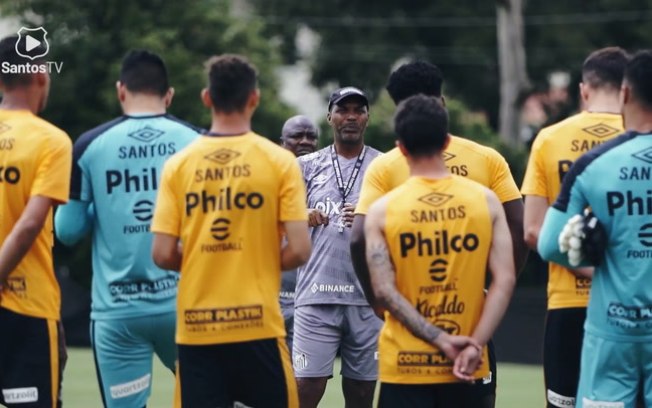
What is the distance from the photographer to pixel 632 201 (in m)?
7.38

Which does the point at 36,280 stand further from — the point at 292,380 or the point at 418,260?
the point at 418,260

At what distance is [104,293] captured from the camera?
829 centimetres

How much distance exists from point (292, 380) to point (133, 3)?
1973 centimetres

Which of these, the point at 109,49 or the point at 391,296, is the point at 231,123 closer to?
the point at 391,296

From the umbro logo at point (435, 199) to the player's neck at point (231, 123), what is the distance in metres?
1.01

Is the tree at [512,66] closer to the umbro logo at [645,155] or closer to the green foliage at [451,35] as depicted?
the green foliage at [451,35]

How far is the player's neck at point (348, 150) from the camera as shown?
10.5 m

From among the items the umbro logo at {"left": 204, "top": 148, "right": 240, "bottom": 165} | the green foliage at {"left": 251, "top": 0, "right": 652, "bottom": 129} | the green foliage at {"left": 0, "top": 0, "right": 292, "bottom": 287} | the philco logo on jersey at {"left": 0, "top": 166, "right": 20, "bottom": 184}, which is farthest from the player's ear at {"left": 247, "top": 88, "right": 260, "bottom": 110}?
the green foliage at {"left": 251, "top": 0, "right": 652, "bottom": 129}

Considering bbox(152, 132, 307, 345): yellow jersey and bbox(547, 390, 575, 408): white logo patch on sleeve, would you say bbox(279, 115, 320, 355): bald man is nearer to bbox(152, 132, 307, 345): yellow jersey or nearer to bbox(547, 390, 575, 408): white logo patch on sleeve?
bbox(547, 390, 575, 408): white logo patch on sleeve

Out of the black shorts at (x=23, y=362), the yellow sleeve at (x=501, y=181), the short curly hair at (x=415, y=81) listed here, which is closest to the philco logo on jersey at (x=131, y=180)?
the black shorts at (x=23, y=362)

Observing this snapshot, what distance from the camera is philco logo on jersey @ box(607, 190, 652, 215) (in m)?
7.38

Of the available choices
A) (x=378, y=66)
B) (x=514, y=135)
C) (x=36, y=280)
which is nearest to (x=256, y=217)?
(x=36, y=280)

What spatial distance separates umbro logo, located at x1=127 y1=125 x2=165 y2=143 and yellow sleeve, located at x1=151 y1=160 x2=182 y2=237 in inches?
27.2

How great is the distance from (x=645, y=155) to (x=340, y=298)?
133 inches
